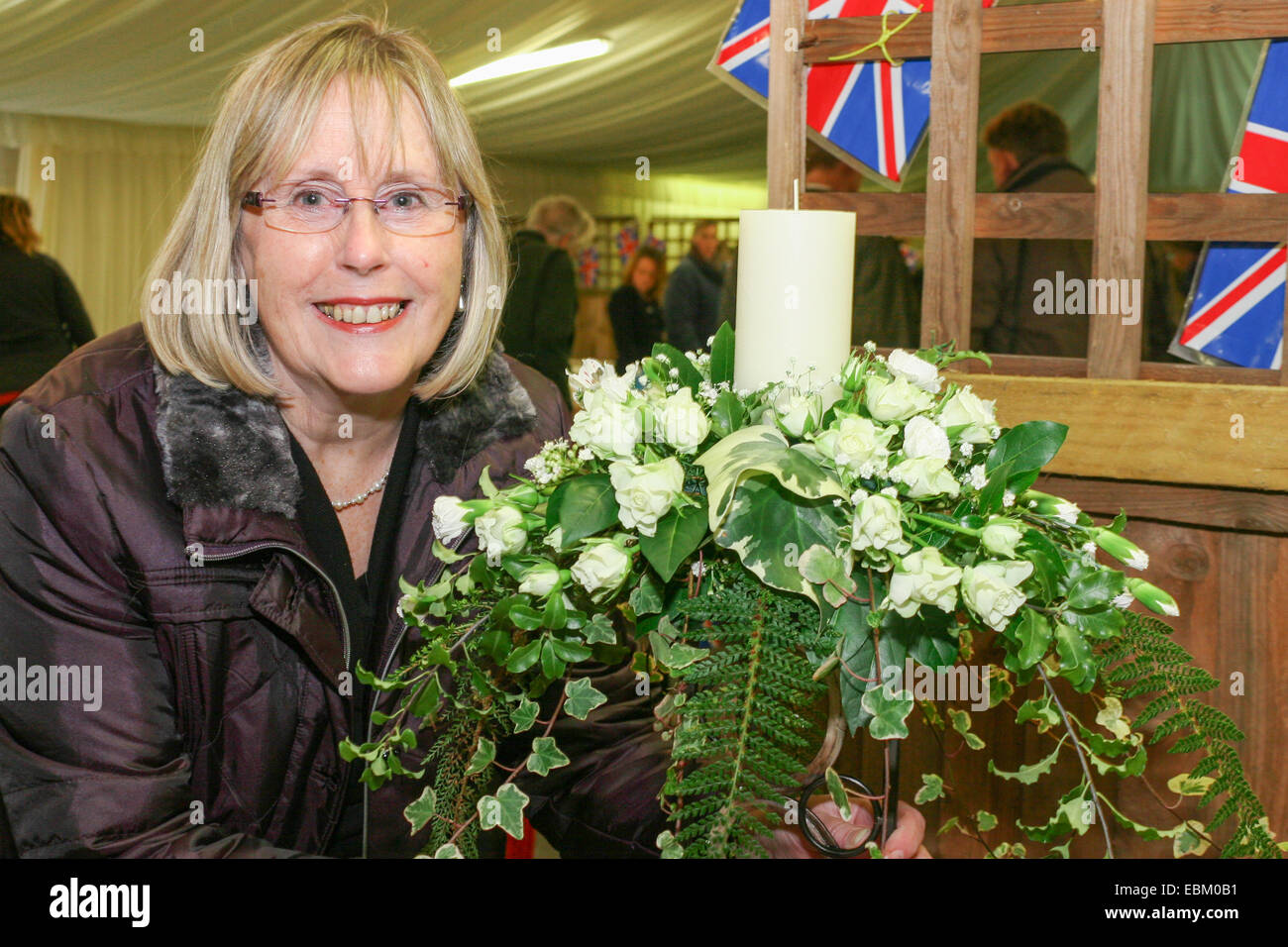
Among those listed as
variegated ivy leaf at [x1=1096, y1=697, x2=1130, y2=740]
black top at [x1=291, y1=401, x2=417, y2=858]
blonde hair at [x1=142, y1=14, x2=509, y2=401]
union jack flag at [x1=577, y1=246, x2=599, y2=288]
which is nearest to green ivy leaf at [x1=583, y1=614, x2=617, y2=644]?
variegated ivy leaf at [x1=1096, y1=697, x2=1130, y2=740]

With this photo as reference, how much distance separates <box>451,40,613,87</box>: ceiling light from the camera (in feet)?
19.4

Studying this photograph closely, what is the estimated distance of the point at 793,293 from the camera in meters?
0.77

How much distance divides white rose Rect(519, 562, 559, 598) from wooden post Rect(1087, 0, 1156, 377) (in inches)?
31.7

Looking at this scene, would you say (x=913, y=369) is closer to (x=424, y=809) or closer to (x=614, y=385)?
(x=614, y=385)

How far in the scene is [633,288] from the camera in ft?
18.8

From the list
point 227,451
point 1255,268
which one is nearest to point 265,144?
point 227,451

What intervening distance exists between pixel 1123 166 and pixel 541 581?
2.85 ft

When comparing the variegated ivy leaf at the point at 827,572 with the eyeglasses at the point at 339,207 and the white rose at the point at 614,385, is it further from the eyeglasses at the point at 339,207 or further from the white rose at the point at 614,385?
the eyeglasses at the point at 339,207

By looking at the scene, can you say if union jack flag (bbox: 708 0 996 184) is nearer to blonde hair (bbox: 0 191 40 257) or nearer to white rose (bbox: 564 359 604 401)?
white rose (bbox: 564 359 604 401)

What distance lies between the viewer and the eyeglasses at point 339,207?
112 centimetres

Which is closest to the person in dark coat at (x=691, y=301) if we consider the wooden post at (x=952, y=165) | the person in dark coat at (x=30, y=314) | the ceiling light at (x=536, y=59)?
the ceiling light at (x=536, y=59)
